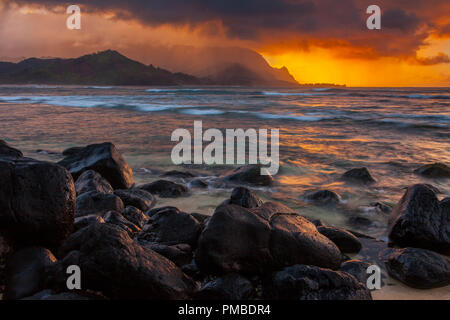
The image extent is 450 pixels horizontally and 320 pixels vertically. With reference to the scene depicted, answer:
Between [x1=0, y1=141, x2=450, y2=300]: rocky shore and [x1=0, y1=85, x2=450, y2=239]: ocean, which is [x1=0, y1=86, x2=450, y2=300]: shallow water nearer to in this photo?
[x1=0, y1=85, x2=450, y2=239]: ocean

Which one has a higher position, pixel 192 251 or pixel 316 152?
pixel 316 152

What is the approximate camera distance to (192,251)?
3.04 metres

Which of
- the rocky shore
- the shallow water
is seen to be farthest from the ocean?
the rocky shore

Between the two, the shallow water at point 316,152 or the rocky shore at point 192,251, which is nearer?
the rocky shore at point 192,251

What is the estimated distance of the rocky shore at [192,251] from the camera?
7.45 feet

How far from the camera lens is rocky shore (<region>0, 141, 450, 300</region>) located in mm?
2271

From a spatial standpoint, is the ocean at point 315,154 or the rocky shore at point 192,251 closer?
the rocky shore at point 192,251

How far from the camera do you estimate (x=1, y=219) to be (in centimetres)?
252

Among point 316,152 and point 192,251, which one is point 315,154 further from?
point 192,251

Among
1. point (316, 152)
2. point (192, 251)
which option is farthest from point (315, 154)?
point (192, 251)

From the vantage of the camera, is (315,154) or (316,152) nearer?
(315,154)

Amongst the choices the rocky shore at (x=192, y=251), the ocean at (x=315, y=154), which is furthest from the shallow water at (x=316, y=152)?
the rocky shore at (x=192, y=251)

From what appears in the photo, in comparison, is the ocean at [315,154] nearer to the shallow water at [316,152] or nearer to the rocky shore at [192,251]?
the shallow water at [316,152]
